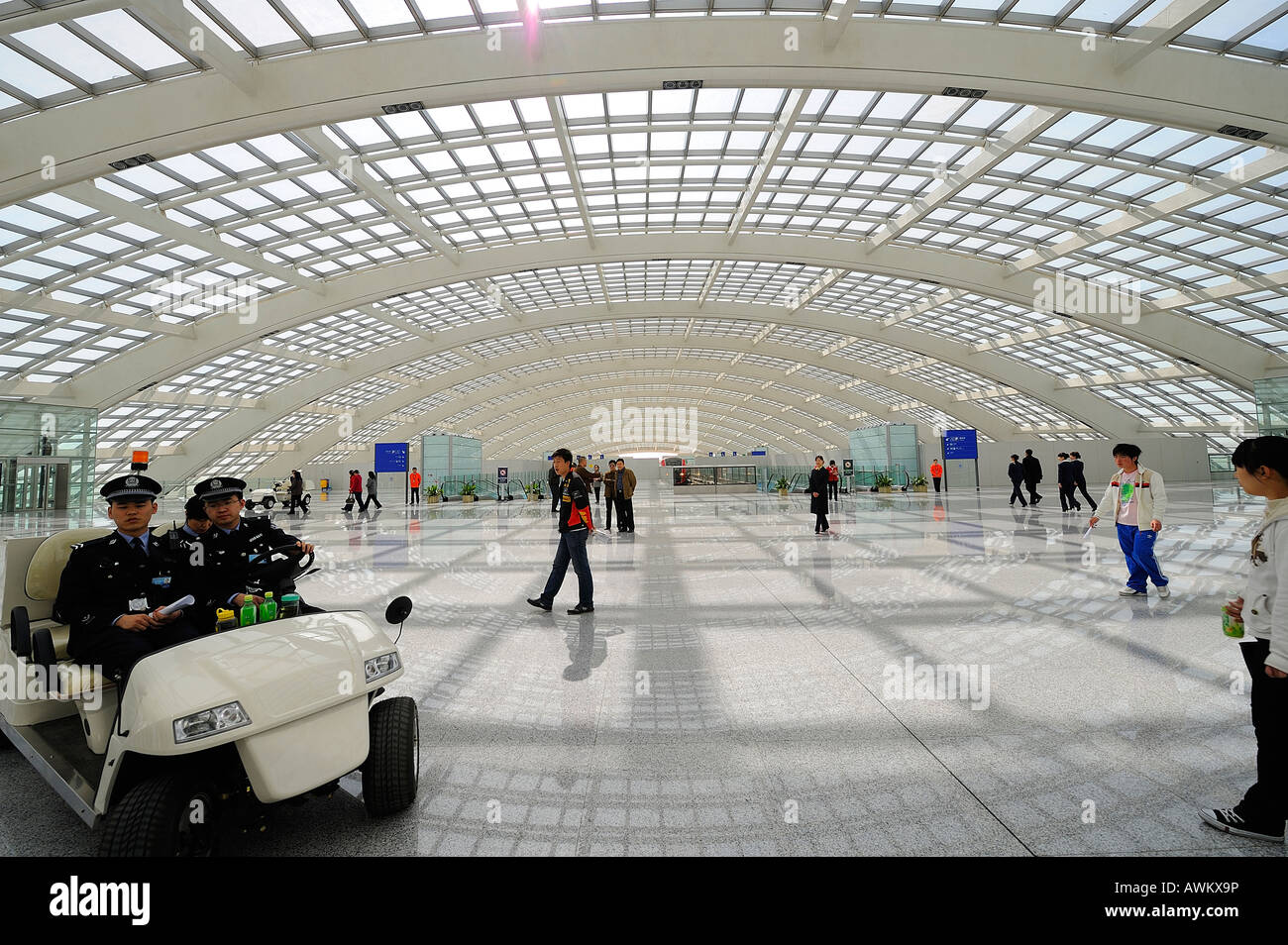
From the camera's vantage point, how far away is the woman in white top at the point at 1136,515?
20.2 ft

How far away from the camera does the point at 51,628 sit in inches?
126

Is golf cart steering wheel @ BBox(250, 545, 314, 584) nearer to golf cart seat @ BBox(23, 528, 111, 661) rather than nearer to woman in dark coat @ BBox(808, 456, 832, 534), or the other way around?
golf cart seat @ BBox(23, 528, 111, 661)

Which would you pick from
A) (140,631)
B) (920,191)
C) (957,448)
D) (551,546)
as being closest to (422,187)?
(551,546)

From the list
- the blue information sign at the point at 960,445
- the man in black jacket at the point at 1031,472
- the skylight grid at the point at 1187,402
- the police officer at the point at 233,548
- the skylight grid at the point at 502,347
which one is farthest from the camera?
the skylight grid at the point at 502,347

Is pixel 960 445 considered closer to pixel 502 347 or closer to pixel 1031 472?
pixel 1031 472

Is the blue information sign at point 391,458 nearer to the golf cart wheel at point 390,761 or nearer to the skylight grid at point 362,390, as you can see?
the skylight grid at point 362,390

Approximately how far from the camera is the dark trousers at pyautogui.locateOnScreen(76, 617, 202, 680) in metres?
2.55

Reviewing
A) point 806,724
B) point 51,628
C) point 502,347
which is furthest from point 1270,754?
point 502,347

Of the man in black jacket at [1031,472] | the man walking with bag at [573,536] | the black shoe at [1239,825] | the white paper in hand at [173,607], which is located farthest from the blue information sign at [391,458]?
the black shoe at [1239,825]

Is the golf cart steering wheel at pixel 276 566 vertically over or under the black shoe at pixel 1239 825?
over

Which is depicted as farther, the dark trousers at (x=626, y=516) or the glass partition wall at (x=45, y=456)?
the glass partition wall at (x=45, y=456)

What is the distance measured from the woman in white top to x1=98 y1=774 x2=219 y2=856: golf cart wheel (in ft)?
24.1

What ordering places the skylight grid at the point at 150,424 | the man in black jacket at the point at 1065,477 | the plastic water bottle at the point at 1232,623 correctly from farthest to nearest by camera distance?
the skylight grid at the point at 150,424 → the man in black jacket at the point at 1065,477 → the plastic water bottle at the point at 1232,623

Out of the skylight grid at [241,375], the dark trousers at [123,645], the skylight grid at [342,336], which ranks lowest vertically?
the dark trousers at [123,645]
